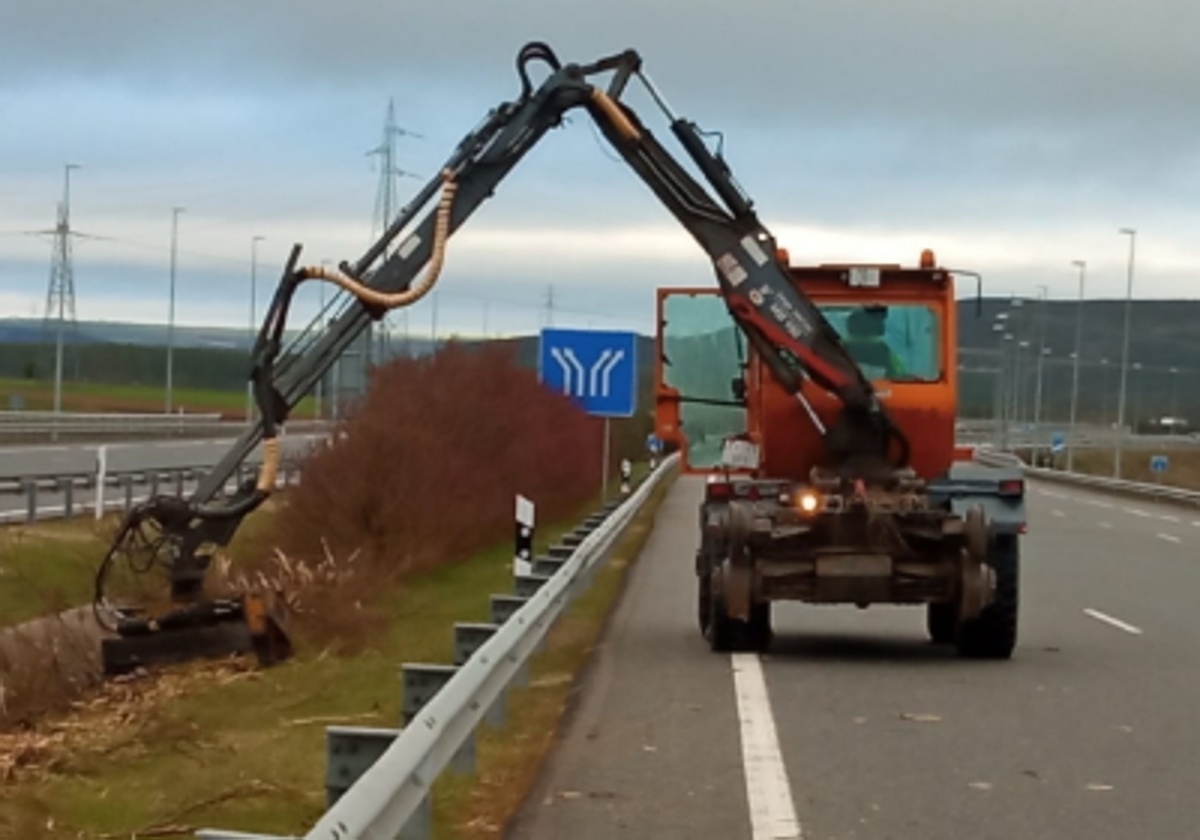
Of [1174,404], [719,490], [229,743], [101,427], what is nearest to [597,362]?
[719,490]

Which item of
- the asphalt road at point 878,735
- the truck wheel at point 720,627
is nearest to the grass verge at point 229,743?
the asphalt road at point 878,735

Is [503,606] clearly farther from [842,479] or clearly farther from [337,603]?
[337,603]

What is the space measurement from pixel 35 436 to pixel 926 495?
56.9 meters

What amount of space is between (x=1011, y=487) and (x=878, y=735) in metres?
5.15

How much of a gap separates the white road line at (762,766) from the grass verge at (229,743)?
3.55ft

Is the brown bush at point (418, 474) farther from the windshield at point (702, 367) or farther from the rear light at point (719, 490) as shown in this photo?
the rear light at point (719, 490)

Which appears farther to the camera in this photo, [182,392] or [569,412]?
[182,392]

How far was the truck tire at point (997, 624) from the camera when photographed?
16.2m

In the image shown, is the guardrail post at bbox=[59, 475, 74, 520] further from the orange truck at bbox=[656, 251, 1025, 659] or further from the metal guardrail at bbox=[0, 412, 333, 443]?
the metal guardrail at bbox=[0, 412, 333, 443]

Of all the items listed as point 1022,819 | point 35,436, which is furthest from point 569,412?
point 35,436

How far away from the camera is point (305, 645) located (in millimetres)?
17750

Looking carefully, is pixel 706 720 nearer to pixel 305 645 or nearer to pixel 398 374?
pixel 305 645

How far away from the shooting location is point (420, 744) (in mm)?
7547

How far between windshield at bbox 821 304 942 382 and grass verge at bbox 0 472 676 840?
10.7 feet
